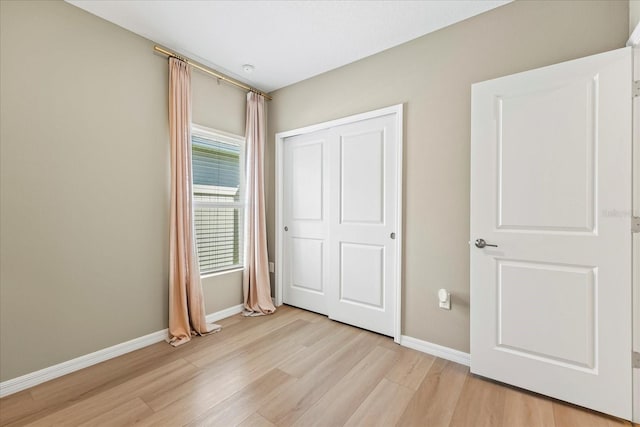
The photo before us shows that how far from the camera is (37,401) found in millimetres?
1709

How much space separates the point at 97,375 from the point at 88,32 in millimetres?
2556

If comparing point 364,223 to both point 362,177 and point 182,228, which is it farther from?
point 182,228

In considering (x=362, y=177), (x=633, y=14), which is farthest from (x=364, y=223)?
(x=633, y=14)

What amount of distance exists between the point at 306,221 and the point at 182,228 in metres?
1.31

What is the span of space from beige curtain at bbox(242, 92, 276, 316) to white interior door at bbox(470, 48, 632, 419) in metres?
2.18

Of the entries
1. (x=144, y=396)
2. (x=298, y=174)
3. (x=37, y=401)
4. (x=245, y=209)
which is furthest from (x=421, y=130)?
(x=37, y=401)

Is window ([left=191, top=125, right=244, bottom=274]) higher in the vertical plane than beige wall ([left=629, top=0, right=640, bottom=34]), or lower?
lower

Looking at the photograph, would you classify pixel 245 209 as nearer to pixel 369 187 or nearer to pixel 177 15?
pixel 369 187

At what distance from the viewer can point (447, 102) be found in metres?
2.22

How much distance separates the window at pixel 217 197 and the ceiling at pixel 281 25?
0.81 meters

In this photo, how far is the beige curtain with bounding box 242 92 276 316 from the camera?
3188 mm

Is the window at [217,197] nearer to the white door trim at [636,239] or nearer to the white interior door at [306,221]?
the white interior door at [306,221]

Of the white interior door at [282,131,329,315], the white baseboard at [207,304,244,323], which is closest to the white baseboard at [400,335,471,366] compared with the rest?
the white interior door at [282,131,329,315]

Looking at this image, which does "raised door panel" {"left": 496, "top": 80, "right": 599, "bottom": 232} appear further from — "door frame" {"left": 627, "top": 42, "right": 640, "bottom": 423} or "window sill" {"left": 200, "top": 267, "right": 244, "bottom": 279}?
"window sill" {"left": 200, "top": 267, "right": 244, "bottom": 279}
